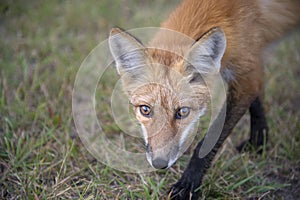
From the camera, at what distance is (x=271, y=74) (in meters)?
5.56

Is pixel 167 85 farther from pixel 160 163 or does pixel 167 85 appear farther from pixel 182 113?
pixel 160 163

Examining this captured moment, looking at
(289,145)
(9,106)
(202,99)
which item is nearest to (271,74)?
(289,145)

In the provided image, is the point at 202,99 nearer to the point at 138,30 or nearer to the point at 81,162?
the point at 81,162

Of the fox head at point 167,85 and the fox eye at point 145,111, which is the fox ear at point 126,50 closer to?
the fox head at point 167,85

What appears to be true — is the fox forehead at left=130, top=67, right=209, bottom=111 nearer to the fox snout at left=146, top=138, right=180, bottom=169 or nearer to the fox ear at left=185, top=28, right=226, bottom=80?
the fox ear at left=185, top=28, right=226, bottom=80

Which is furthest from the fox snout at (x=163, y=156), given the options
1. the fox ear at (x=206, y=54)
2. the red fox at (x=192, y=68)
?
the fox ear at (x=206, y=54)

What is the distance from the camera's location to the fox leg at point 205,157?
11.2 feet

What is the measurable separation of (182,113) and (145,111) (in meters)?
0.33

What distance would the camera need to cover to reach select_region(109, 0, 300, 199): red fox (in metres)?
3.01

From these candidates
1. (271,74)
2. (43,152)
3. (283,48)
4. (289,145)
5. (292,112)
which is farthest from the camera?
(283,48)

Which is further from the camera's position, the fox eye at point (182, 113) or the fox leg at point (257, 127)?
the fox leg at point (257, 127)

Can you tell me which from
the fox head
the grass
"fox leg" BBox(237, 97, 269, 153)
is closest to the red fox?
the fox head

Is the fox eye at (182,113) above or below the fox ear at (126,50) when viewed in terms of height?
below

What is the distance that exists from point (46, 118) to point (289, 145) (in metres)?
2.98
